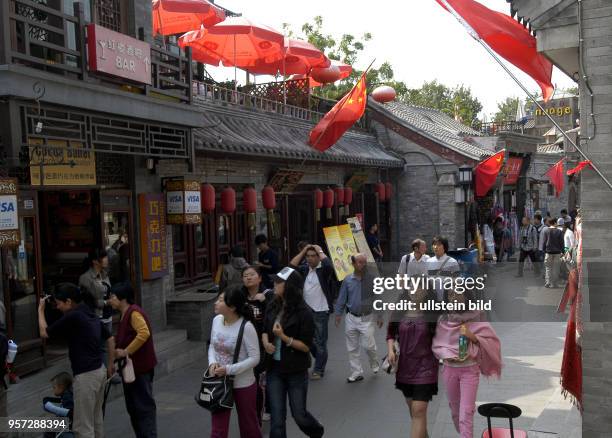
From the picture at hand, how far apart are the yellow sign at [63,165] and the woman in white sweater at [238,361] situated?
2857mm

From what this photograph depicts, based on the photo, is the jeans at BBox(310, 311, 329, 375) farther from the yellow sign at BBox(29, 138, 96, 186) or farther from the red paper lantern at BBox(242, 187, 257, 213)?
the red paper lantern at BBox(242, 187, 257, 213)

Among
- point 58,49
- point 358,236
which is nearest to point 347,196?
point 358,236

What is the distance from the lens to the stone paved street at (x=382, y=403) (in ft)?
20.5

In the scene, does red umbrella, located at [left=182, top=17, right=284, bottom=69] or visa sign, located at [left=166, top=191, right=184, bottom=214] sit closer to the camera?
visa sign, located at [left=166, top=191, right=184, bottom=214]

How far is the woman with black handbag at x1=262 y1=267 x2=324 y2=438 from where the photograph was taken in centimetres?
527

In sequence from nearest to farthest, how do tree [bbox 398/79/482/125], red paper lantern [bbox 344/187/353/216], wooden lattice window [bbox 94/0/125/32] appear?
wooden lattice window [bbox 94/0/125/32]
red paper lantern [bbox 344/187/353/216]
tree [bbox 398/79/482/125]

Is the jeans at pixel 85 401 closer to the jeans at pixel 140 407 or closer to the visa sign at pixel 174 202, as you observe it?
the jeans at pixel 140 407

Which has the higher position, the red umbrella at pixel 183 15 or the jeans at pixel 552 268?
the red umbrella at pixel 183 15

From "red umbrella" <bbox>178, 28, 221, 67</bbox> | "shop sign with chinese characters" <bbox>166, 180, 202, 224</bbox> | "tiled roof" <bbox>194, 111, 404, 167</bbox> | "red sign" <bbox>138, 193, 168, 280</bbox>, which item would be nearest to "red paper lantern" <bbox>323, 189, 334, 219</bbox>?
"tiled roof" <bbox>194, 111, 404, 167</bbox>

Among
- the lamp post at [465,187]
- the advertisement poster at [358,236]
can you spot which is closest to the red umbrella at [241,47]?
the advertisement poster at [358,236]

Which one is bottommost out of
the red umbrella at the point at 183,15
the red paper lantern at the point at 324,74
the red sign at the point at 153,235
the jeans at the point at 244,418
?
the jeans at the point at 244,418

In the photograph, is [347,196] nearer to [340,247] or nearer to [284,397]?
[340,247]

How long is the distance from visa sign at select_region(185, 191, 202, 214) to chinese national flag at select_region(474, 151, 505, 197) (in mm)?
10844

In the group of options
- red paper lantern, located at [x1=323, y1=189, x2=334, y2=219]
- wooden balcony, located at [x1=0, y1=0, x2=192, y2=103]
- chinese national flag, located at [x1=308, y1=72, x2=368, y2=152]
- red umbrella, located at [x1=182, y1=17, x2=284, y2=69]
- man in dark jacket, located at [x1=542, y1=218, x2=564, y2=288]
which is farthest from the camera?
red paper lantern, located at [x1=323, y1=189, x2=334, y2=219]
